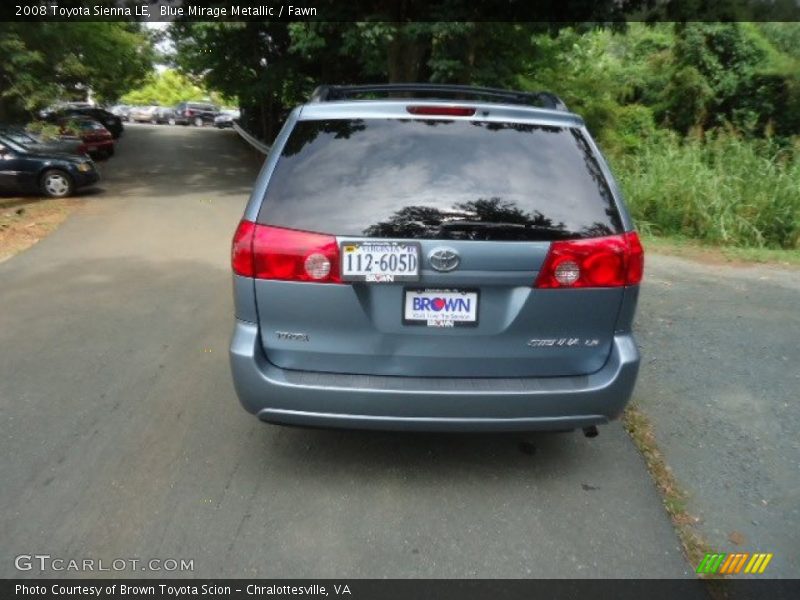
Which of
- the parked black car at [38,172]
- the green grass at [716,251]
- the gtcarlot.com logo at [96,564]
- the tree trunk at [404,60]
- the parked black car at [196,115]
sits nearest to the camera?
the gtcarlot.com logo at [96,564]

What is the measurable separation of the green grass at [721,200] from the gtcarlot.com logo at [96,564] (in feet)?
26.4

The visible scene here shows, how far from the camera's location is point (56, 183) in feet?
46.4

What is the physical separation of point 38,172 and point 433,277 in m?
13.8

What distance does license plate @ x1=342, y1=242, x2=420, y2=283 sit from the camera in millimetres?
2885

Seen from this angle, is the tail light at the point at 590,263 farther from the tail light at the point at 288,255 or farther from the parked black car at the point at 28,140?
the parked black car at the point at 28,140

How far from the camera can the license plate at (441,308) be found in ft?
9.73

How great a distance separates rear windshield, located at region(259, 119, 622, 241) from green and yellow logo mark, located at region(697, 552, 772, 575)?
1506mm

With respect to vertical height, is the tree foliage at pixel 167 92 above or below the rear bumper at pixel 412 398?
below

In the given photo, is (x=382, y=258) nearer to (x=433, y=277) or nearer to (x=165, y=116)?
(x=433, y=277)

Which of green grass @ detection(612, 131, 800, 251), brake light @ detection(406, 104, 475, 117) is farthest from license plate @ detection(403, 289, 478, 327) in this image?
green grass @ detection(612, 131, 800, 251)

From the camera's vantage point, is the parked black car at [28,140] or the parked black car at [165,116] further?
the parked black car at [165,116]

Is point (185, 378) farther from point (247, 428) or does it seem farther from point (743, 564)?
point (743, 564)

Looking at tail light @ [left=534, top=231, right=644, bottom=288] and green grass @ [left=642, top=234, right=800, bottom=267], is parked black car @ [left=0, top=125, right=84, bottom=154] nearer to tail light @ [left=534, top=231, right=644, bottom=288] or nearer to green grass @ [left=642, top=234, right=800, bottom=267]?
green grass @ [left=642, top=234, right=800, bottom=267]

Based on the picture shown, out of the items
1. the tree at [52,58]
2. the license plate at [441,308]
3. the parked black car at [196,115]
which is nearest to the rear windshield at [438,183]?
the license plate at [441,308]
